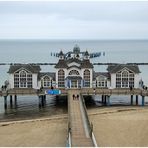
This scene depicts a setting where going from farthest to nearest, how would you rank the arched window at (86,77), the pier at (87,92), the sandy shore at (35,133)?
1. the arched window at (86,77)
2. the pier at (87,92)
3. the sandy shore at (35,133)

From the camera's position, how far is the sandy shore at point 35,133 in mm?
32375

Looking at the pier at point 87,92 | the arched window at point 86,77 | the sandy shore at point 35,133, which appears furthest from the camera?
the arched window at point 86,77

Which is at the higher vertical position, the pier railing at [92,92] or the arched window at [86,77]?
the arched window at [86,77]

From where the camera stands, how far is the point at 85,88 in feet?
174

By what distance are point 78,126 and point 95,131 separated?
9.82 ft

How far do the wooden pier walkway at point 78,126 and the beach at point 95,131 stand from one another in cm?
133

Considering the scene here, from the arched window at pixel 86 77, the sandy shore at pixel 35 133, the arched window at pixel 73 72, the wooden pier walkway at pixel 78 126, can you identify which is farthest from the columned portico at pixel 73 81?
the sandy shore at pixel 35 133

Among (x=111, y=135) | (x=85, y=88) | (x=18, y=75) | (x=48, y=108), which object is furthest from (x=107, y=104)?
(x=111, y=135)

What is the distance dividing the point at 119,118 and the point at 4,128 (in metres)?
12.3

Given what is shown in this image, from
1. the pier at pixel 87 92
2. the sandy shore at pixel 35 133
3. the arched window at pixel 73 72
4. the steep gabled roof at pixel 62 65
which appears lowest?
the sandy shore at pixel 35 133

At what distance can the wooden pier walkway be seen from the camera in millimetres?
28891

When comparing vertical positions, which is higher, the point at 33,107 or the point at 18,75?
the point at 18,75

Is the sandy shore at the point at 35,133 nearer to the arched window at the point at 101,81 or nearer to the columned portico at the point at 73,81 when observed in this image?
the columned portico at the point at 73,81

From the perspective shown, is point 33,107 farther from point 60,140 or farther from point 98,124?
point 60,140
